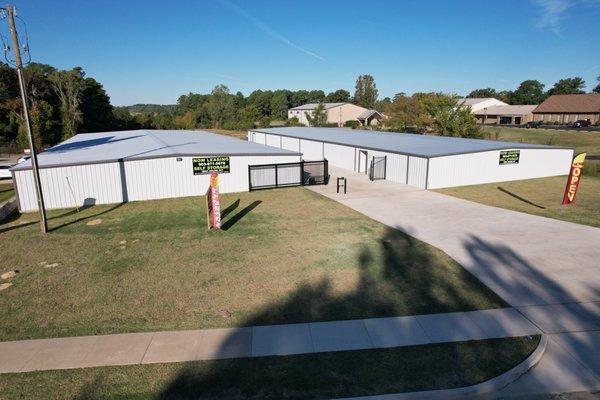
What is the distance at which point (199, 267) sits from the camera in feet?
41.0

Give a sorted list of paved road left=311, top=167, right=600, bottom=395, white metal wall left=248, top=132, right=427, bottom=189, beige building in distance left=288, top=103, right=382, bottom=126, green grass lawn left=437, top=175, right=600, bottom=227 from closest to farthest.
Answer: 1. paved road left=311, top=167, right=600, bottom=395
2. green grass lawn left=437, top=175, right=600, bottom=227
3. white metal wall left=248, top=132, right=427, bottom=189
4. beige building in distance left=288, top=103, right=382, bottom=126

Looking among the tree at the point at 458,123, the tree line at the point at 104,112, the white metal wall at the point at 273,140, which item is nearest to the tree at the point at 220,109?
the tree line at the point at 104,112

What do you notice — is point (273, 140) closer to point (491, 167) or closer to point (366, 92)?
point (491, 167)

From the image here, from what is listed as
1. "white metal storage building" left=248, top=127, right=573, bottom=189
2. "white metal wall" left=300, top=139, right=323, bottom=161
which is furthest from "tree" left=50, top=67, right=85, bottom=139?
"white metal storage building" left=248, top=127, right=573, bottom=189

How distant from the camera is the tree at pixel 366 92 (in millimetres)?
127688

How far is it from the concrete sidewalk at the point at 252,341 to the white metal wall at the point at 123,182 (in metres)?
14.3

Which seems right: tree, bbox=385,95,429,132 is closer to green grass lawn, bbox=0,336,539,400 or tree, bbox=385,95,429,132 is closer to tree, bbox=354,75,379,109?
tree, bbox=354,75,379,109

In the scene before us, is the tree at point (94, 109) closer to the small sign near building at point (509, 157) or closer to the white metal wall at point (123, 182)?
the white metal wall at point (123, 182)

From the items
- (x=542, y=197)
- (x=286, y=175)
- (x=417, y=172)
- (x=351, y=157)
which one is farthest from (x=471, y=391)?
(x=351, y=157)

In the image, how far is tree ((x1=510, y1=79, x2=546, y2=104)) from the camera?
12712cm

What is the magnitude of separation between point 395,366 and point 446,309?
2.95 metres

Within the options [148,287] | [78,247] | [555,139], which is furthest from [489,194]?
[555,139]

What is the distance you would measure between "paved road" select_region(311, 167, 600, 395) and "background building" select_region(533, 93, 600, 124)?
81489 millimetres

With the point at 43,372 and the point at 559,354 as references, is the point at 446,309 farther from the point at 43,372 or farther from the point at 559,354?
the point at 43,372
